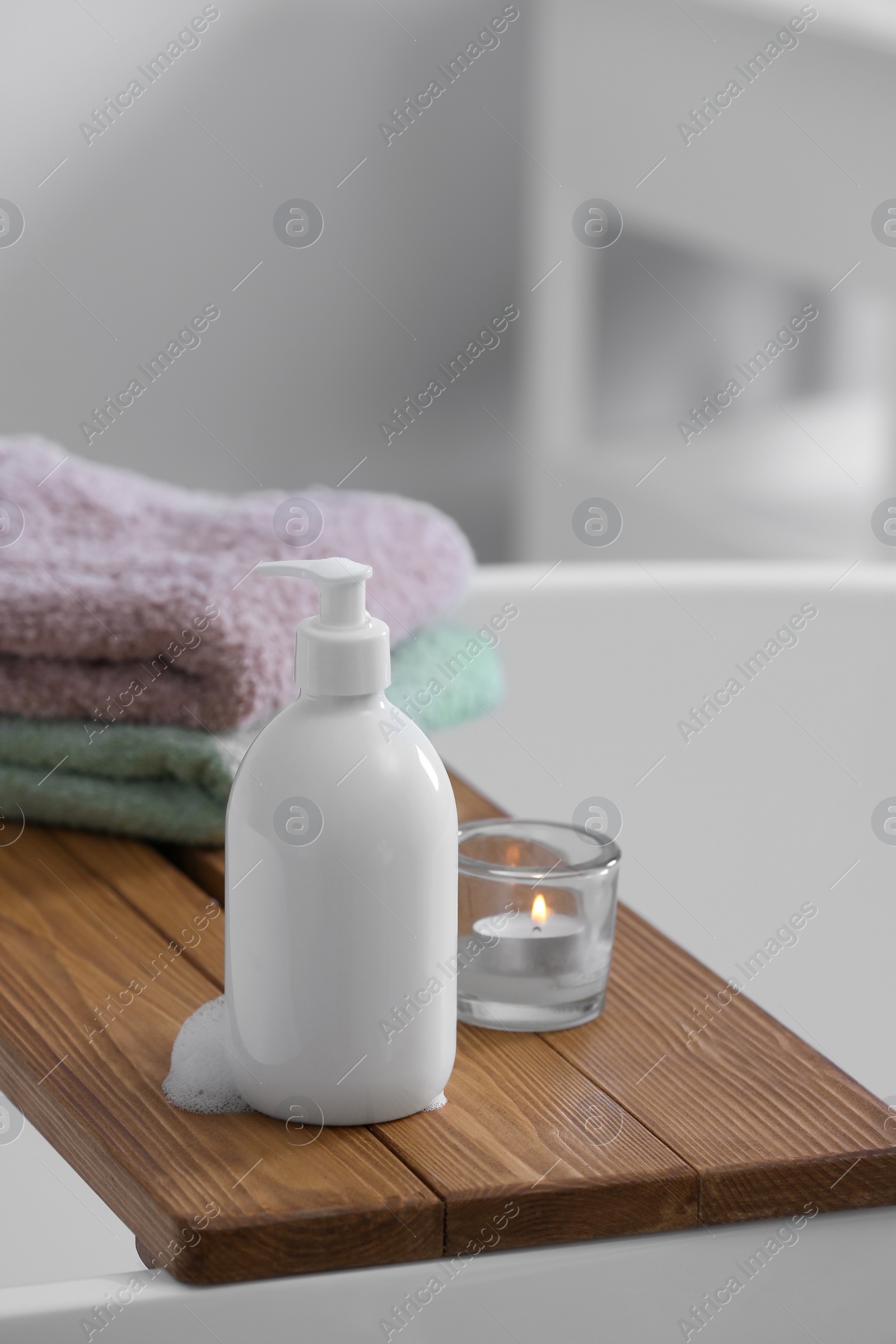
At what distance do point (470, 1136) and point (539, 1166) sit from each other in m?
0.03

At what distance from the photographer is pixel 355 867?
0.46m

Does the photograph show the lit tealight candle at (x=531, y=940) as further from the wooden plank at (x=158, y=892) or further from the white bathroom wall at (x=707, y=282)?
the white bathroom wall at (x=707, y=282)

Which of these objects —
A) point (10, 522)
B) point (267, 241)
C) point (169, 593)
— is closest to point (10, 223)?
point (267, 241)

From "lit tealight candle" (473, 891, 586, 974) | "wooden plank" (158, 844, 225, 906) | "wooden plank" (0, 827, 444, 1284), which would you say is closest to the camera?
"wooden plank" (0, 827, 444, 1284)

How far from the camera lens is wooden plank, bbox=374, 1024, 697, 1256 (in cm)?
46

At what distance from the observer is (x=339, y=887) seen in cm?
→ 46

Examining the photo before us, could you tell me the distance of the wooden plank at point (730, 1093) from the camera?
48 cm

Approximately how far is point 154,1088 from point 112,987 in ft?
0.31

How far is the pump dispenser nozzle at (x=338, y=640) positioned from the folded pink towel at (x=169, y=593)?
26 cm

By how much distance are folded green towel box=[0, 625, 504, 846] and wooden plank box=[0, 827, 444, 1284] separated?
11cm

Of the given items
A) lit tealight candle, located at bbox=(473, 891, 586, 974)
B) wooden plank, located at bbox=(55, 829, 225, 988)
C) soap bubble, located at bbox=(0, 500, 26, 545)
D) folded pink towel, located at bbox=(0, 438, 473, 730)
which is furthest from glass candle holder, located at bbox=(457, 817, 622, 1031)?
soap bubble, located at bbox=(0, 500, 26, 545)

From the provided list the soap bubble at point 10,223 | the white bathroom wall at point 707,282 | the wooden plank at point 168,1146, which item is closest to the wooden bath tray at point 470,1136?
the wooden plank at point 168,1146

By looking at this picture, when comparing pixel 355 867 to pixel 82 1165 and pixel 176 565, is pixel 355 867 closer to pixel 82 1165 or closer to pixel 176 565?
pixel 82 1165

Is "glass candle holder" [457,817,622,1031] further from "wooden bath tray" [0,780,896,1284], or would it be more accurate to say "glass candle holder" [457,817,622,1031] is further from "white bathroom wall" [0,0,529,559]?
"white bathroom wall" [0,0,529,559]
